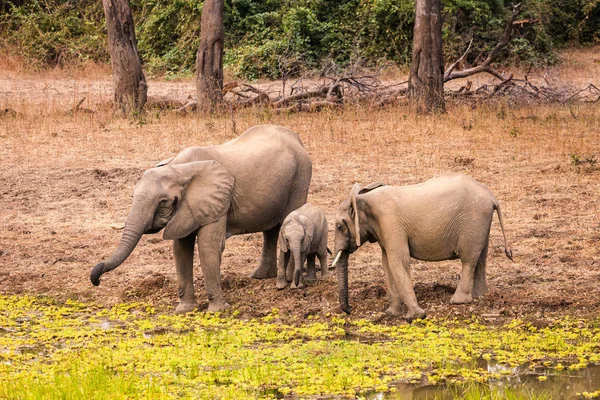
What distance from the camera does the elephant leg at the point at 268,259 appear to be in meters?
10.7

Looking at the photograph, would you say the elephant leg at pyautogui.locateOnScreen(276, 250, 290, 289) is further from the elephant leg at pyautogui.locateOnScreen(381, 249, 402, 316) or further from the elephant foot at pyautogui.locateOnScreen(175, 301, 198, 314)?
the elephant leg at pyautogui.locateOnScreen(381, 249, 402, 316)

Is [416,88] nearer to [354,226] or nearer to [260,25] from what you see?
[260,25]

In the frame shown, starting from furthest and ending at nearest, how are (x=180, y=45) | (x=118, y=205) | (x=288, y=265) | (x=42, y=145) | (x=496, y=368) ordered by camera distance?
(x=180, y=45), (x=42, y=145), (x=118, y=205), (x=288, y=265), (x=496, y=368)

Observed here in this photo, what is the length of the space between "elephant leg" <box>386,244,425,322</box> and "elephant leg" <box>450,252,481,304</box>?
0.44 meters

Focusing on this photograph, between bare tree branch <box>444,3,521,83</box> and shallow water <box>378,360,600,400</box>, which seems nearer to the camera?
shallow water <box>378,360,600,400</box>

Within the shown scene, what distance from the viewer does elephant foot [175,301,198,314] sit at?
32.0ft

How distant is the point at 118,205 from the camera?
46.4 ft

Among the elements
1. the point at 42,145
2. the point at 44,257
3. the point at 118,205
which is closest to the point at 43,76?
the point at 42,145

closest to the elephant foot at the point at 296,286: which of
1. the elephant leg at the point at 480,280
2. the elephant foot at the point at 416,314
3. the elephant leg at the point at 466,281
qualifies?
the elephant foot at the point at 416,314

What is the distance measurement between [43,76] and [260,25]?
5.74 m

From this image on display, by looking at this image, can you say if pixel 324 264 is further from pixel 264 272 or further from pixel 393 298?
pixel 393 298

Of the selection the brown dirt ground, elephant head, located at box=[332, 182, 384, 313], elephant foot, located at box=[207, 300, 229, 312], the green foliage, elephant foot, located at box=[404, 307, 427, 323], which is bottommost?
the green foliage

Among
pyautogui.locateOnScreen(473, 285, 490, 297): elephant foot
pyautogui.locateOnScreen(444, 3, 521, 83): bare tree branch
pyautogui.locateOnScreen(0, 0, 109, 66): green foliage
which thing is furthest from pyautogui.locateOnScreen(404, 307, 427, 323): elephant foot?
pyautogui.locateOnScreen(0, 0, 109, 66): green foliage

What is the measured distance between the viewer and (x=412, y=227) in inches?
361
